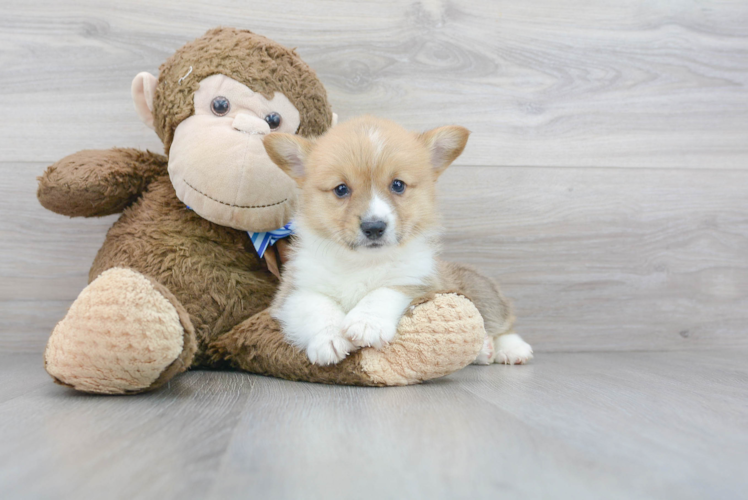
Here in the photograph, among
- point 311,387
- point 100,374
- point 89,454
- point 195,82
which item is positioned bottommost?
point 311,387

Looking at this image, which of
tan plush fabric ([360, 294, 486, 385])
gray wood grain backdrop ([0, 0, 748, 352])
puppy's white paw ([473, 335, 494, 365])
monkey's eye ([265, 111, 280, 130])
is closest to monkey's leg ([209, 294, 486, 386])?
tan plush fabric ([360, 294, 486, 385])

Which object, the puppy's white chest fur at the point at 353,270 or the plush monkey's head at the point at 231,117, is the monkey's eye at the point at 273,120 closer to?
the plush monkey's head at the point at 231,117

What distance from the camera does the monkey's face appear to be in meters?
1.45

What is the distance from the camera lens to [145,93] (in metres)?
1.59

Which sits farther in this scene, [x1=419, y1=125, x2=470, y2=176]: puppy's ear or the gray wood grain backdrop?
the gray wood grain backdrop

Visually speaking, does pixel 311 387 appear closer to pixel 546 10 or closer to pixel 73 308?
pixel 73 308

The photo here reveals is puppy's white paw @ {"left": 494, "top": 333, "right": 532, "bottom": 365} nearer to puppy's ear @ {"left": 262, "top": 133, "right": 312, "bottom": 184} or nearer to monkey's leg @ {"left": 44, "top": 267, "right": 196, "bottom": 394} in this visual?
puppy's ear @ {"left": 262, "top": 133, "right": 312, "bottom": 184}

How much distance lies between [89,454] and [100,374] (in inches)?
13.0

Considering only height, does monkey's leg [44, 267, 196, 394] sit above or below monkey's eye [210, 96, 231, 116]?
below

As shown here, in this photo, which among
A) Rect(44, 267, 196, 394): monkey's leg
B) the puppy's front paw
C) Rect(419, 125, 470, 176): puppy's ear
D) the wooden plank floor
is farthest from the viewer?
Rect(419, 125, 470, 176): puppy's ear

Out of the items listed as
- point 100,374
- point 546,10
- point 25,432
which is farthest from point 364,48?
point 25,432

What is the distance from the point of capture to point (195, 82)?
4.99 feet

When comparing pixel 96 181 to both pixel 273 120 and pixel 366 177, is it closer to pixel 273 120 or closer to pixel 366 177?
pixel 273 120

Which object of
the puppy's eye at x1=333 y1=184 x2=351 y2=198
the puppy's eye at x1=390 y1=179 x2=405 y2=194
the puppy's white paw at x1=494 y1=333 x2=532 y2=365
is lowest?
the puppy's white paw at x1=494 y1=333 x2=532 y2=365
